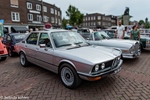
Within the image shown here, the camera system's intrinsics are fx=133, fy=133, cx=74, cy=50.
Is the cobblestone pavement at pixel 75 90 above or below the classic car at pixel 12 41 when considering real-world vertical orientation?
below

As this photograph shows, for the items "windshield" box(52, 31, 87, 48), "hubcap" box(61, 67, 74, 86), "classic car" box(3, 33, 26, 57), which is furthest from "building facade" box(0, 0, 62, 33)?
"hubcap" box(61, 67, 74, 86)

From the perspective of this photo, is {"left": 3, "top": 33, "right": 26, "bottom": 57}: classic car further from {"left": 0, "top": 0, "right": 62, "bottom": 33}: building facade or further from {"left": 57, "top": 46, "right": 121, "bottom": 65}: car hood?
{"left": 0, "top": 0, "right": 62, "bottom": 33}: building facade

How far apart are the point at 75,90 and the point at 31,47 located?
8.35 feet

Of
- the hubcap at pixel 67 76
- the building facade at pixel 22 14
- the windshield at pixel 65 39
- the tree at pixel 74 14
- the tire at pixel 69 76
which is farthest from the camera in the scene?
the tree at pixel 74 14

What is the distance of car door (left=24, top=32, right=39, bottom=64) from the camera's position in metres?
4.98

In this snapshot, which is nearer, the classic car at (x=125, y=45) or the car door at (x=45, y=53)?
the car door at (x=45, y=53)

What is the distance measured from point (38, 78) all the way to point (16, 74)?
106cm

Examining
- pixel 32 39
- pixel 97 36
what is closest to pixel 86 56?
pixel 32 39

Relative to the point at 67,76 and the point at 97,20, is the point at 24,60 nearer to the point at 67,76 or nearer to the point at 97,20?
the point at 67,76

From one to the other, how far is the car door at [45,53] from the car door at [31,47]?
0.88ft

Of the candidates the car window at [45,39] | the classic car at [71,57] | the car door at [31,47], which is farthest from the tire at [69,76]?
the car door at [31,47]

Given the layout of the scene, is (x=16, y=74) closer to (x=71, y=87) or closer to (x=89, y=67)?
(x=71, y=87)

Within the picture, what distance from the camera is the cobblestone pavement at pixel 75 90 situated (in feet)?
10.9

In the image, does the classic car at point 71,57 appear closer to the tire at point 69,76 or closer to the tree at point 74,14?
the tire at point 69,76
